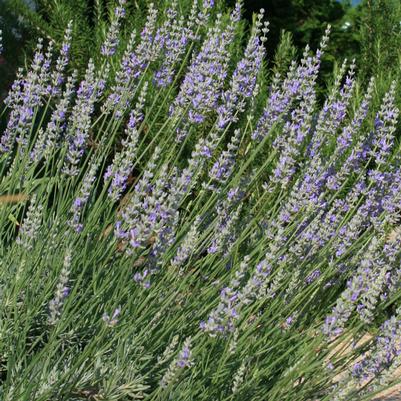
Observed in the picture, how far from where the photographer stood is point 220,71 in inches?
119

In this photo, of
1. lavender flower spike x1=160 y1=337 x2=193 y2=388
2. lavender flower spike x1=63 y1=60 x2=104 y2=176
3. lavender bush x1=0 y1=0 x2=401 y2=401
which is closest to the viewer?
lavender flower spike x1=160 y1=337 x2=193 y2=388

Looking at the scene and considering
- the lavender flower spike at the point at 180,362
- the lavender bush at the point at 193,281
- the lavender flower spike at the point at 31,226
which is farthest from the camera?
the lavender flower spike at the point at 31,226

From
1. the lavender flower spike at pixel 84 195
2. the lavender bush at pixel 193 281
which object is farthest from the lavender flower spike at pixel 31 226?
the lavender flower spike at pixel 84 195

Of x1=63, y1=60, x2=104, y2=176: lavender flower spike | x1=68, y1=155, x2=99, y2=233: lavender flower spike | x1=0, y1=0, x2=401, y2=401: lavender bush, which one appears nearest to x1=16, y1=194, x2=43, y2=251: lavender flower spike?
x1=0, y1=0, x2=401, y2=401: lavender bush

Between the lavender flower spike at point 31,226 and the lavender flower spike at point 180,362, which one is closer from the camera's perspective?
the lavender flower spike at point 180,362

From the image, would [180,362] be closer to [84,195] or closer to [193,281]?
[84,195]

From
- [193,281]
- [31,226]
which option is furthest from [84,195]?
[193,281]

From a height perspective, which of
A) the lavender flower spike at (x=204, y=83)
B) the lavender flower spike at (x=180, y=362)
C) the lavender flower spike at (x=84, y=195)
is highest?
the lavender flower spike at (x=204, y=83)

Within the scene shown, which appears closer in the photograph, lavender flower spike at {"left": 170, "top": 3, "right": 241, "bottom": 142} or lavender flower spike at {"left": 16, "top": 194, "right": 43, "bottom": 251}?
lavender flower spike at {"left": 16, "top": 194, "right": 43, "bottom": 251}

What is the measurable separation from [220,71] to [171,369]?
4.50ft

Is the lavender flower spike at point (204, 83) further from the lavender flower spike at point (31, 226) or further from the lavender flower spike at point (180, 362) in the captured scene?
the lavender flower spike at point (180, 362)

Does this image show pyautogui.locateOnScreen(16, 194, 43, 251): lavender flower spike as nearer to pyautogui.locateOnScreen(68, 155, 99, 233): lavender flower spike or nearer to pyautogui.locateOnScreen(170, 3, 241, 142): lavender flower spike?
pyautogui.locateOnScreen(68, 155, 99, 233): lavender flower spike

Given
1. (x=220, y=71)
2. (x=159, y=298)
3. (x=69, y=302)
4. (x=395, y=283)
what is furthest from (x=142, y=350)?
(x=220, y=71)

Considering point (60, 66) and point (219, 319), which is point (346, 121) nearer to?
point (60, 66)
